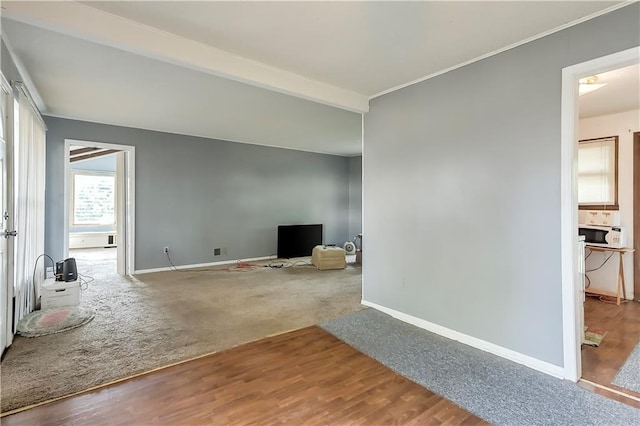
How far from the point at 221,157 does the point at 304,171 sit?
6.67ft

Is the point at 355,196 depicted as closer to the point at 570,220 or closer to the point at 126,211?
the point at 126,211

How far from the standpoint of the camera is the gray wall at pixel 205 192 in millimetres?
4996

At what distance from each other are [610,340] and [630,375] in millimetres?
682

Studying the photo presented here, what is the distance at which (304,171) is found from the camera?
758 centimetres

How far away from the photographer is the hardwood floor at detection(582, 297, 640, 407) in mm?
2244

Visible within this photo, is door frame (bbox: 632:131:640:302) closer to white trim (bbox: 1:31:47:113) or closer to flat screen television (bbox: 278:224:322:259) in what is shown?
flat screen television (bbox: 278:224:322:259)

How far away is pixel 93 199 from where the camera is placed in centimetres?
925

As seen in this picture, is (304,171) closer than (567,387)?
No

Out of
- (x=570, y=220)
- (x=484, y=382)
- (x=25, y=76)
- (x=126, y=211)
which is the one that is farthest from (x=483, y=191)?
(x=126, y=211)

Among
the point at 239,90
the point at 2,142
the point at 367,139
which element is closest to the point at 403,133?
the point at 367,139

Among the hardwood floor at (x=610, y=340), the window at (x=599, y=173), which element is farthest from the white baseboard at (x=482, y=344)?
the window at (x=599, y=173)

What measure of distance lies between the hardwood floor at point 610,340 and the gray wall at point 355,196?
16.0 feet

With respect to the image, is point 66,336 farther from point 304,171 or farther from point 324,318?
point 304,171

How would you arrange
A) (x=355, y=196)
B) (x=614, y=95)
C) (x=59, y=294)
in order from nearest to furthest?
1. (x=614, y=95)
2. (x=59, y=294)
3. (x=355, y=196)
